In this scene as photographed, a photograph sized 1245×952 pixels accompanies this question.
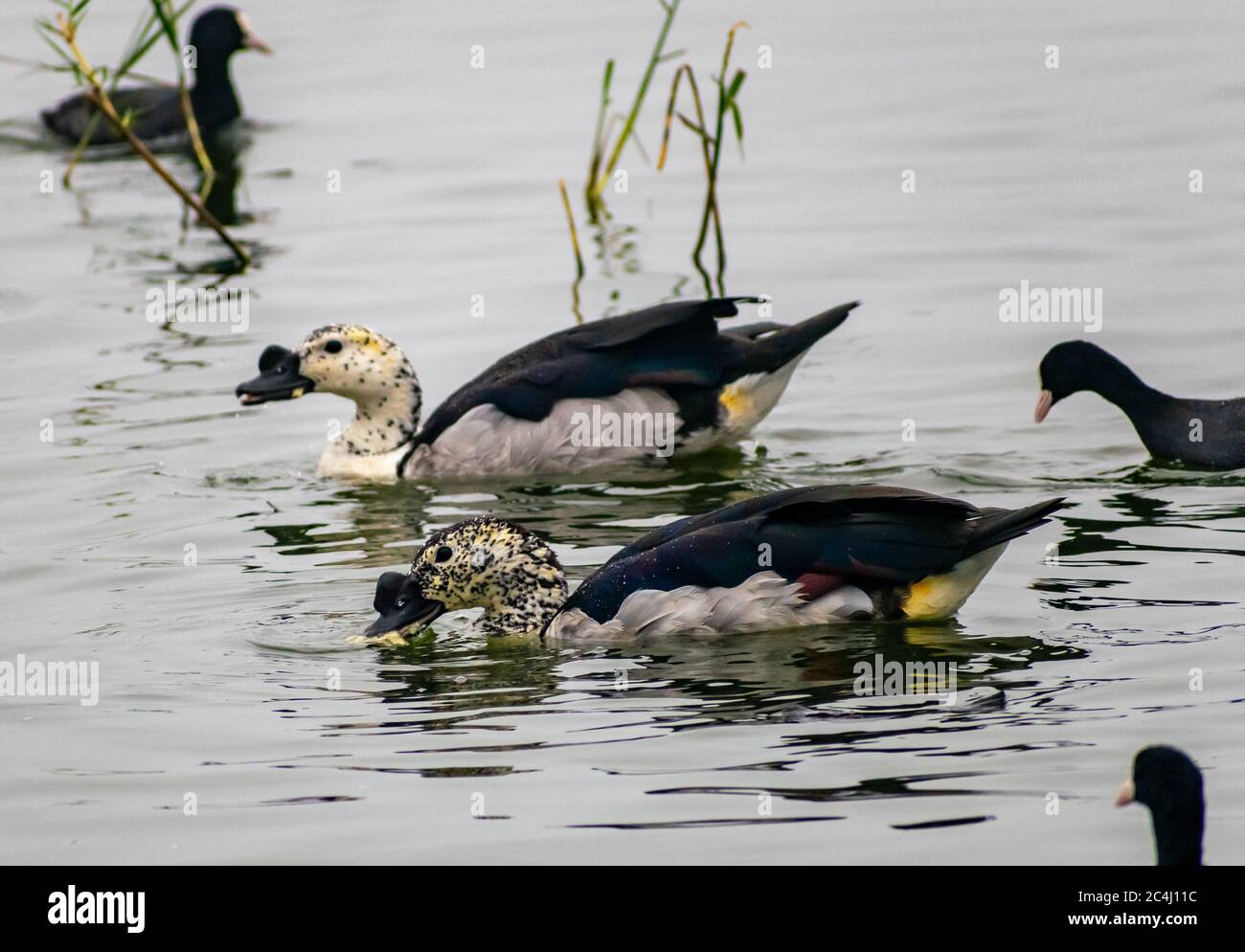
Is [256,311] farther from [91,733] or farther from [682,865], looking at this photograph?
[682,865]

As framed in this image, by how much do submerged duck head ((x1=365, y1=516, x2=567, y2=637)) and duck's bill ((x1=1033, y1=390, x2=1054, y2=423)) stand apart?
4.22m

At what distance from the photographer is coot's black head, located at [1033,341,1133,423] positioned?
44.3 ft

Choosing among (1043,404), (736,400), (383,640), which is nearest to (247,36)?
(736,400)

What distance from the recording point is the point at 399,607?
10.4 m

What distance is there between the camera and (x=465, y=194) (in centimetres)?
2097

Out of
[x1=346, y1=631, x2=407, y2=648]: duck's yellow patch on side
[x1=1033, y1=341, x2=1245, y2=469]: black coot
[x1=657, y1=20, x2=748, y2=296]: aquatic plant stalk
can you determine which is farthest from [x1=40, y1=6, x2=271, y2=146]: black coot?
[x1=346, y1=631, x2=407, y2=648]: duck's yellow patch on side

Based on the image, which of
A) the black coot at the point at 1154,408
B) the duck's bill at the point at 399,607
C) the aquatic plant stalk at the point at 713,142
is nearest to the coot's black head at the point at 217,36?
the aquatic plant stalk at the point at 713,142

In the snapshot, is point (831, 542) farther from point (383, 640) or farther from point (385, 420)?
point (385, 420)

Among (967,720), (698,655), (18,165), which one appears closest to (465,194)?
(18,165)

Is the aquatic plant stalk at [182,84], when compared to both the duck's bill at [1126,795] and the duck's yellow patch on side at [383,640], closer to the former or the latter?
the duck's yellow patch on side at [383,640]

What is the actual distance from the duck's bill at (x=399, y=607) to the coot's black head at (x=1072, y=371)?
4772 mm

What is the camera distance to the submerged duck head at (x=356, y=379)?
47.2 ft

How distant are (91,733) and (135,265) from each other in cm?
1065

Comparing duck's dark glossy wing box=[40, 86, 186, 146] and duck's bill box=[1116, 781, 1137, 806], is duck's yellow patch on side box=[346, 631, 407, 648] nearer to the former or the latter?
duck's bill box=[1116, 781, 1137, 806]
